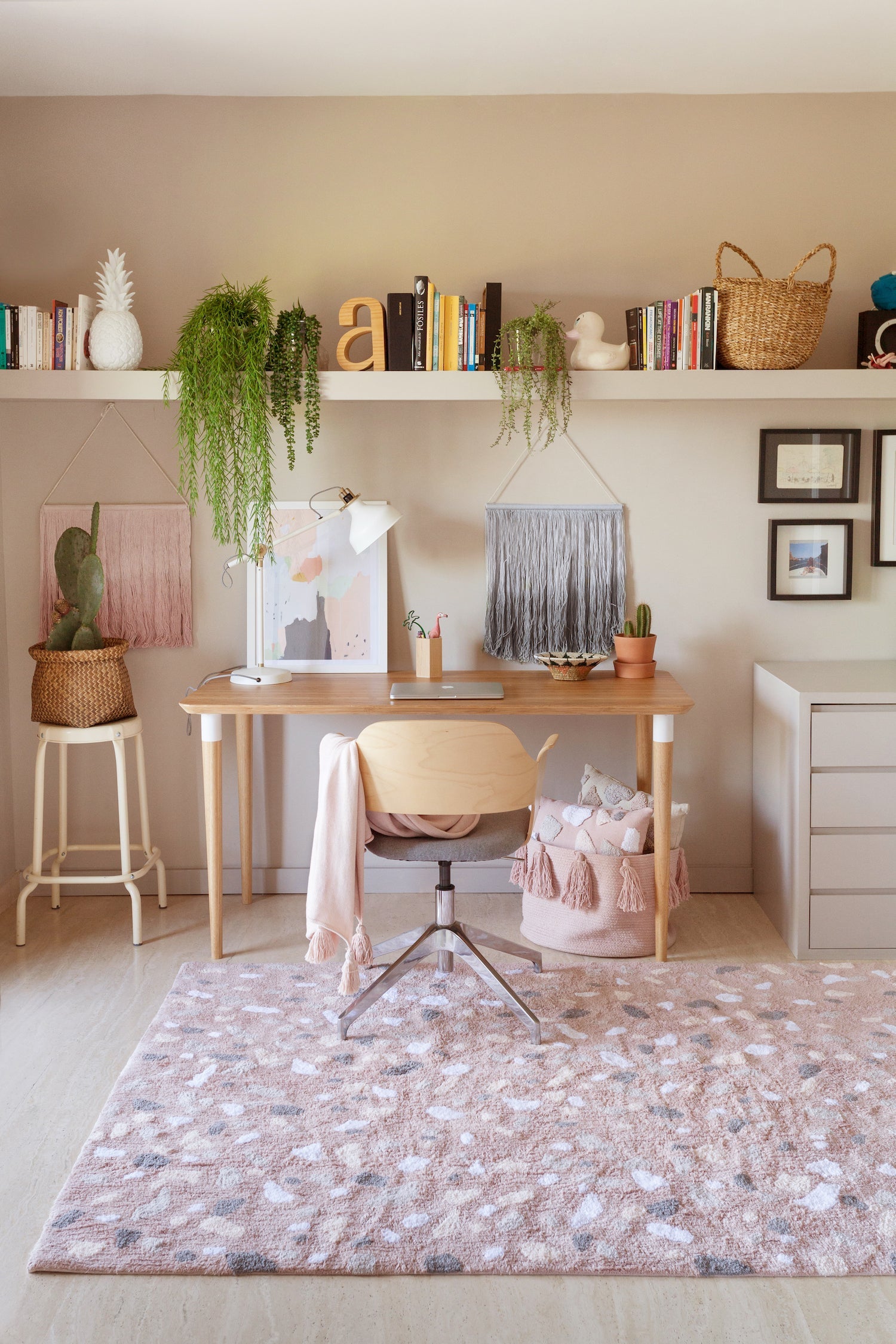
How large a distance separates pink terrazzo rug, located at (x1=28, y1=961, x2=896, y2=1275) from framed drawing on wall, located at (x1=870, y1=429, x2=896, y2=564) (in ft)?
4.43

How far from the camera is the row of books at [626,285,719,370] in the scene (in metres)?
3.10

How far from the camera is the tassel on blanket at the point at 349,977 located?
2.52 metres

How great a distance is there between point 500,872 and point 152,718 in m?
1.26

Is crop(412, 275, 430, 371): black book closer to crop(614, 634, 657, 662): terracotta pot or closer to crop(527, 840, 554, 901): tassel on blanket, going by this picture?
crop(614, 634, 657, 662): terracotta pot

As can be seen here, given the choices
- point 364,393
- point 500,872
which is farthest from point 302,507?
point 500,872

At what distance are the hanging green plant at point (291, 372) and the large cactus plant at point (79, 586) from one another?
621 millimetres

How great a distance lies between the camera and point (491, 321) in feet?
10.3

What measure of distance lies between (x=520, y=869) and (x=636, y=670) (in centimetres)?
69


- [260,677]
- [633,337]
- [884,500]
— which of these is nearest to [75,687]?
[260,677]

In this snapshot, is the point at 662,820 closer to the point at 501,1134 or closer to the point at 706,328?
the point at 501,1134

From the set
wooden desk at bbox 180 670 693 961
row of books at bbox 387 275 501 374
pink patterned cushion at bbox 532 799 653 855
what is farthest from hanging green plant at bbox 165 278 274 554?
pink patterned cushion at bbox 532 799 653 855

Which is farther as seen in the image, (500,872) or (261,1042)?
(500,872)

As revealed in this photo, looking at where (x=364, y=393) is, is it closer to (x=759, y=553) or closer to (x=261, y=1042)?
(x=759, y=553)

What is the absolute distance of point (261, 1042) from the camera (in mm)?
2514
